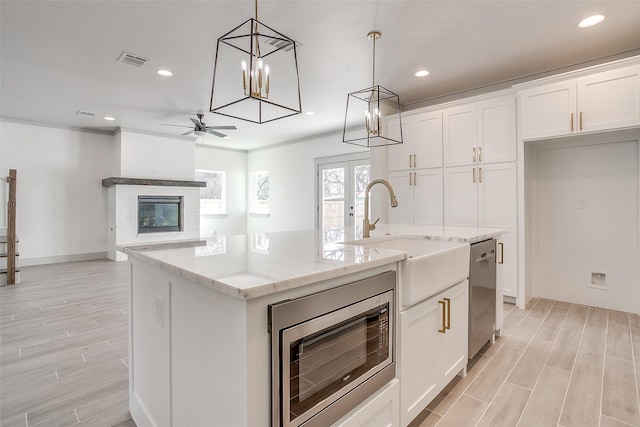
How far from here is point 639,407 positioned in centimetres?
177

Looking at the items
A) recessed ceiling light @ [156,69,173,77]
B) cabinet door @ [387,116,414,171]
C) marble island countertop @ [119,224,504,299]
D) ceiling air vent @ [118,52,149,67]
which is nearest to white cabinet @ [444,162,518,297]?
cabinet door @ [387,116,414,171]

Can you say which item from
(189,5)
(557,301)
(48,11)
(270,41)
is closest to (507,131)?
(557,301)

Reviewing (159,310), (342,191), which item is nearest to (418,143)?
(342,191)

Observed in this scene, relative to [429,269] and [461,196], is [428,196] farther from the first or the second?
[429,269]

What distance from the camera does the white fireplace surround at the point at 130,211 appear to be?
620 cm

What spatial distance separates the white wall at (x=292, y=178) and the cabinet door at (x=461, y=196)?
2.82 meters

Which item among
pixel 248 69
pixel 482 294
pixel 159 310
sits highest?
pixel 248 69

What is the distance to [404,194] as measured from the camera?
4406mm

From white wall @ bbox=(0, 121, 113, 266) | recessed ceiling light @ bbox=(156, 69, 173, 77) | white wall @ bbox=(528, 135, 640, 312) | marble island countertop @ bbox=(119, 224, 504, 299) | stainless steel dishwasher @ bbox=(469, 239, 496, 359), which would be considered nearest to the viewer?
marble island countertop @ bbox=(119, 224, 504, 299)

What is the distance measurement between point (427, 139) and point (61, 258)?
264 inches

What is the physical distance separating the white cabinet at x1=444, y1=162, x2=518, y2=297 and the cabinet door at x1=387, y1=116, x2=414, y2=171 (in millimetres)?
553

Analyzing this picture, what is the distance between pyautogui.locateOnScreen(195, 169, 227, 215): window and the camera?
26.5 ft

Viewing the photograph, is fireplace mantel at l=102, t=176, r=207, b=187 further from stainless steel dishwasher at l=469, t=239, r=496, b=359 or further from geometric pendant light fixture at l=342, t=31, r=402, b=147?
stainless steel dishwasher at l=469, t=239, r=496, b=359

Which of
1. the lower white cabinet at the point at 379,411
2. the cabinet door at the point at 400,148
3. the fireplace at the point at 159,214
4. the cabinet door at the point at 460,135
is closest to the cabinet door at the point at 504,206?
the cabinet door at the point at 460,135
